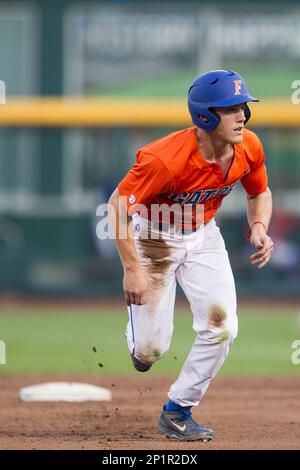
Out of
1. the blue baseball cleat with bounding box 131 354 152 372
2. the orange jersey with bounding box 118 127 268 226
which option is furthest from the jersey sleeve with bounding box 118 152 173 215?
the blue baseball cleat with bounding box 131 354 152 372

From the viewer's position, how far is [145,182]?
583 cm

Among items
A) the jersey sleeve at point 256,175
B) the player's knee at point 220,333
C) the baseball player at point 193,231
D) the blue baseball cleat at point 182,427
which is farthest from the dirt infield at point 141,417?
the jersey sleeve at point 256,175

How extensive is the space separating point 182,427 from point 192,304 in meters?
0.69

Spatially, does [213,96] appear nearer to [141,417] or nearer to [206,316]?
[206,316]

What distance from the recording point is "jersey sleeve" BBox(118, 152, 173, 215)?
581cm

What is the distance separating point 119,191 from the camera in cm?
592

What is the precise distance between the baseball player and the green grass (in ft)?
12.5

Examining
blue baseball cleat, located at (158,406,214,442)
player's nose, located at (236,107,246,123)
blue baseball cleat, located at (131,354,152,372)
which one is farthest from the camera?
blue baseball cleat, located at (131,354,152,372)

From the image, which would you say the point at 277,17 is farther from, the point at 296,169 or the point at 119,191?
the point at 119,191

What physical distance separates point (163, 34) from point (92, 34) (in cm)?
147

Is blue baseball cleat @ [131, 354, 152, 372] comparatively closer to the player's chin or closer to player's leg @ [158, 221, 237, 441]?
player's leg @ [158, 221, 237, 441]

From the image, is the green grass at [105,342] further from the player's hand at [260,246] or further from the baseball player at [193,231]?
the player's hand at [260,246]
